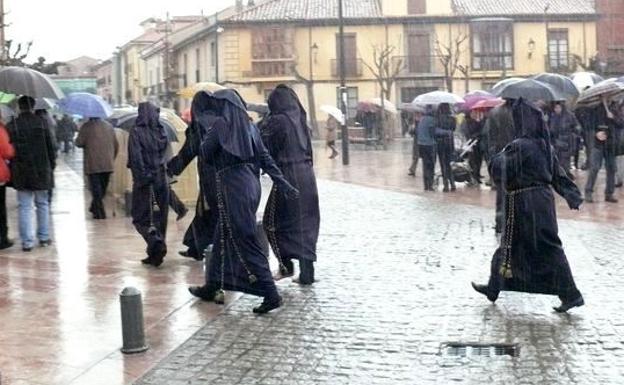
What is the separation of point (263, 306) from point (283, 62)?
46.7 meters

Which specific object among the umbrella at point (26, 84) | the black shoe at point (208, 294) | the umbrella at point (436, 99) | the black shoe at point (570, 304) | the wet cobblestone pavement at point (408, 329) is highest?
the umbrella at point (26, 84)

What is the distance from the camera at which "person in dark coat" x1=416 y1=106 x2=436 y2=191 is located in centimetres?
1797

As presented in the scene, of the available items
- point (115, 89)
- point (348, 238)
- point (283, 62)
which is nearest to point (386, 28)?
point (283, 62)

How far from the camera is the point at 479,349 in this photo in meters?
6.72

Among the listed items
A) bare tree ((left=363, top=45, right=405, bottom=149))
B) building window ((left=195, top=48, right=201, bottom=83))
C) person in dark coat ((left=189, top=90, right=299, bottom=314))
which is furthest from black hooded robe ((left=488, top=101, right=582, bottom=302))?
building window ((left=195, top=48, right=201, bottom=83))

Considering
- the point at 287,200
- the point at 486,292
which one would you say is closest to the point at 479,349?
the point at 486,292

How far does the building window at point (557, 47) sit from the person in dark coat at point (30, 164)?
4625 centimetres

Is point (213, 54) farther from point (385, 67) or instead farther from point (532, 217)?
point (532, 217)

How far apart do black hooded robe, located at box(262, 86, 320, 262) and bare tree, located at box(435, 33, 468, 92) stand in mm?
45566

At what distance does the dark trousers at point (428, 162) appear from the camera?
18.0 m

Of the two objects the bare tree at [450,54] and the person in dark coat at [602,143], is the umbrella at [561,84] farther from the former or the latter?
the bare tree at [450,54]

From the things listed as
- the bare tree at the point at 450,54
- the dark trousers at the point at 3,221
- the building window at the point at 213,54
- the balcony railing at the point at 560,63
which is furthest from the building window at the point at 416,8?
the dark trousers at the point at 3,221

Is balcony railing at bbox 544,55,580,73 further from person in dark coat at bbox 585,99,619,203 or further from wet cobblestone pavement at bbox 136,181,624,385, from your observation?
wet cobblestone pavement at bbox 136,181,624,385

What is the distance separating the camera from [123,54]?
80.9m
